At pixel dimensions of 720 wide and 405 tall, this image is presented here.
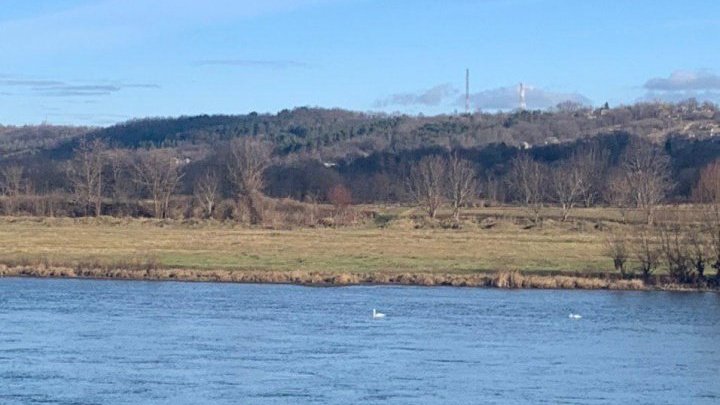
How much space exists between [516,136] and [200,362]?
163486 mm

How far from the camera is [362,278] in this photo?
156ft

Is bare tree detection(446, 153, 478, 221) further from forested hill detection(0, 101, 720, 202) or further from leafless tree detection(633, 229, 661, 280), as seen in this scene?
leafless tree detection(633, 229, 661, 280)

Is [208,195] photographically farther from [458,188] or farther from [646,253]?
[646,253]

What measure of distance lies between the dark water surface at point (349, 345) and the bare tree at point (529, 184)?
A: 148 feet

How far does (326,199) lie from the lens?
110 meters

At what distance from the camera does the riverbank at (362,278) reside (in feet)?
150

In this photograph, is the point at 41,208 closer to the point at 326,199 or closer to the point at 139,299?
the point at 326,199

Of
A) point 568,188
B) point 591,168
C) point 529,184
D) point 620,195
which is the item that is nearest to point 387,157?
point 591,168

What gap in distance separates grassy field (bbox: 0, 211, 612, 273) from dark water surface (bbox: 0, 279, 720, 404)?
515 centimetres

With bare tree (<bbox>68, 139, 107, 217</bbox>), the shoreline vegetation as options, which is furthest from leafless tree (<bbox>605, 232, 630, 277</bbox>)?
bare tree (<bbox>68, 139, 107, 217</bbox>)

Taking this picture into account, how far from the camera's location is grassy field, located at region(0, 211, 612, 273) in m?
50.6

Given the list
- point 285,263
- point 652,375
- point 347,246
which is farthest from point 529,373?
point 347,246

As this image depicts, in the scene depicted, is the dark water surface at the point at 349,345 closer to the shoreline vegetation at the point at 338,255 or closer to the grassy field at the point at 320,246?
the shoreline vegetation at the point at 338,255

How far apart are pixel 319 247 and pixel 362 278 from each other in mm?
10046
